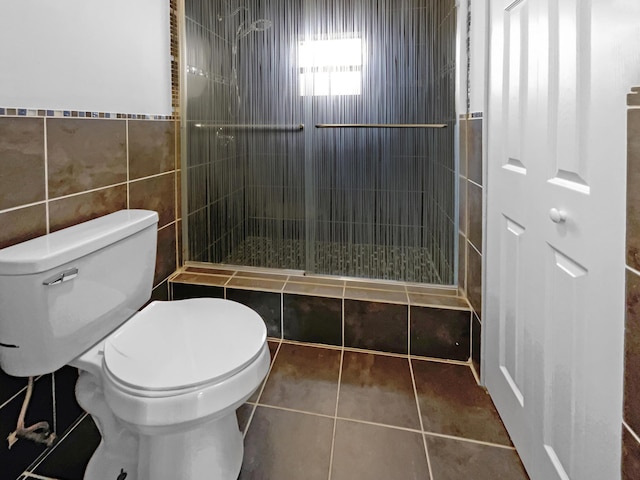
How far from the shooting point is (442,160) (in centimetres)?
178

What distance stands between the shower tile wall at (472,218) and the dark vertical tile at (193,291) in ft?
3.78

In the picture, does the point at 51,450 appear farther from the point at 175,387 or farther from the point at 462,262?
the point at 462,262

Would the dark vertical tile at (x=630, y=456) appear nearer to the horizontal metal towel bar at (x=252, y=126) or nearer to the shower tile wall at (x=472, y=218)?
the shower tile wall at (x=472, y=218)

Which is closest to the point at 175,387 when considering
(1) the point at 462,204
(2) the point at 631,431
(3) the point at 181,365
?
(3) the point at 181,365

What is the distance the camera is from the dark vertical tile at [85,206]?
1.17 m

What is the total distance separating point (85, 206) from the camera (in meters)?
1.28

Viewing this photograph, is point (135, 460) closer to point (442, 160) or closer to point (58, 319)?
point (58, 319)

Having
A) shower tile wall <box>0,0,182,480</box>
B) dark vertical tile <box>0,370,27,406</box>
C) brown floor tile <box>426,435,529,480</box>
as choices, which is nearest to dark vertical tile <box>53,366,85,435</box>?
shower tile wall <box>0,0,182,480</box>

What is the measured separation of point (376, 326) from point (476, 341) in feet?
1.39

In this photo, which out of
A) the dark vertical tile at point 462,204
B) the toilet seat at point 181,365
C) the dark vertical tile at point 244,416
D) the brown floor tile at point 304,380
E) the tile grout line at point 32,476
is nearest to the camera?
the toilet seat at point 181,365

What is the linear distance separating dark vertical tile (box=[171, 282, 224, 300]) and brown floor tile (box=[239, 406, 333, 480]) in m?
Result: 0.65

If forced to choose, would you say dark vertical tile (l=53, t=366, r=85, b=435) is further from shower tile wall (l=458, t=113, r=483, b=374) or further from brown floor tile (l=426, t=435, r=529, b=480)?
shower tile wall (l=458, t=113, r=483, b=374)

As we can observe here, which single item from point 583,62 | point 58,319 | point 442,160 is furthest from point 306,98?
point 58,319

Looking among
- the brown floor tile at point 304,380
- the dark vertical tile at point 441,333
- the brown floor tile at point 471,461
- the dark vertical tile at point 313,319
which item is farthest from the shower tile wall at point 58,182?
the dark vertical tile at point 441,333
